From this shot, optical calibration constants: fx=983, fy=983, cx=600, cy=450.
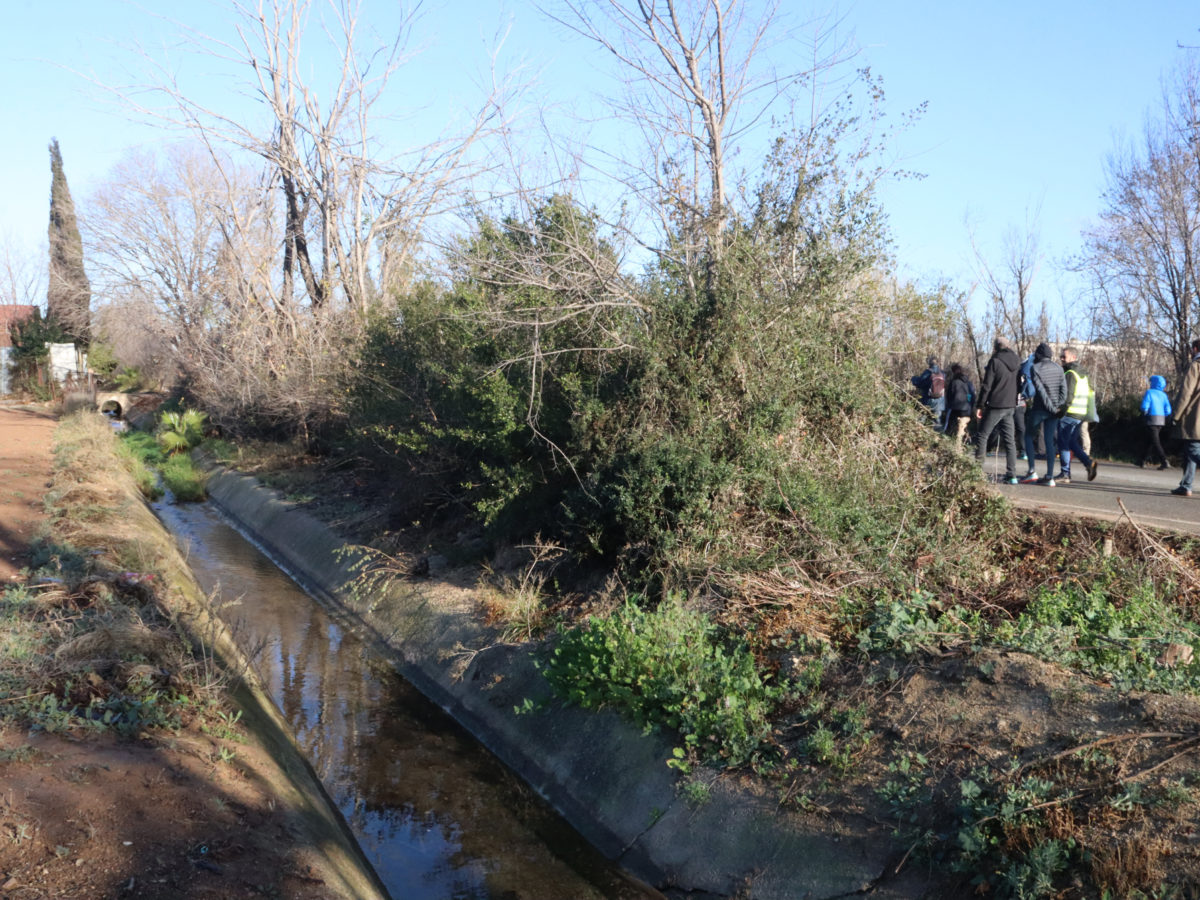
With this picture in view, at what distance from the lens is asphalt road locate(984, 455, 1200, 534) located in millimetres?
10430

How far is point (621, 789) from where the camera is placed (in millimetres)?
8062

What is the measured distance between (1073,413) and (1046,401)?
1.84ft

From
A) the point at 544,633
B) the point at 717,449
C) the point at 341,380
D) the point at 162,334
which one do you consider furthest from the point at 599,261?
the point at 162,334

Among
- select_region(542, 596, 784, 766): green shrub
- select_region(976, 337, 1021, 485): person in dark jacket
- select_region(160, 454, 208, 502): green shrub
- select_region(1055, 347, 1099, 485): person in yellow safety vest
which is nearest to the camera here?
select_region(542, 596, 784, 766): green shrub

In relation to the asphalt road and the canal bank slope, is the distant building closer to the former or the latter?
the canal bank slope

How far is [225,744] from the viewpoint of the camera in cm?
740

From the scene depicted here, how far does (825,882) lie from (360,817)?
430 cm

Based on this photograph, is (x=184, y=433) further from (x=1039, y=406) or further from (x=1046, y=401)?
(x=1046, y=401)

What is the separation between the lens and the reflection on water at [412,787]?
24.6ft

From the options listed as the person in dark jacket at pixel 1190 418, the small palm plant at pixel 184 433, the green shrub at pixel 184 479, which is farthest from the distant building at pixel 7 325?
the person in dark jacket at pixel 1190 418

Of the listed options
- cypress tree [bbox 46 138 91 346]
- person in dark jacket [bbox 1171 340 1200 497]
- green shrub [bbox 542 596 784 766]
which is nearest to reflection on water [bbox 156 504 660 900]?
green shrub [bbox 542 596 784 766]

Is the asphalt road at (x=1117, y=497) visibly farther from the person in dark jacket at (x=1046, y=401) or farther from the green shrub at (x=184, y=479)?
the green shrub at (x=184, y=479)

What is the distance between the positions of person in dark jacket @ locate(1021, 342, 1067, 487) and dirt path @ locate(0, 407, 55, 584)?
1324cm

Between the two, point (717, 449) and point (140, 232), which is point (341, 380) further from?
point (140, 232)
